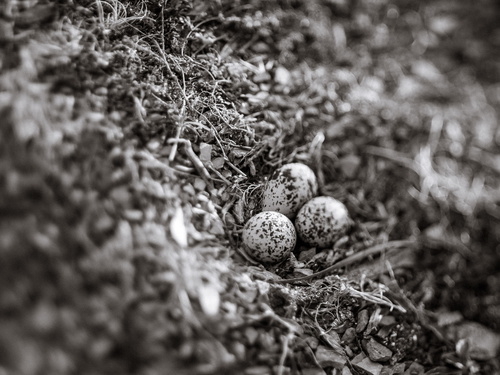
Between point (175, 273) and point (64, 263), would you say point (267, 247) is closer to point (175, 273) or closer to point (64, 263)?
point (175, 273)

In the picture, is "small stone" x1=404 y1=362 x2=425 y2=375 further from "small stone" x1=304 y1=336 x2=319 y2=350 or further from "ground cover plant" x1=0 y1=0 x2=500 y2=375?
"small stone" x1=304 y1=336 x2=319 y2=350

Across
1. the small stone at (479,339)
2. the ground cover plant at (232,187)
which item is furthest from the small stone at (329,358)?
the small stone at (479,339)

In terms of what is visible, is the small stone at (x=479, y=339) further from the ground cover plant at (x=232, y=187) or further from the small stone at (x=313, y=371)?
the small stone at (x=313, y=371)

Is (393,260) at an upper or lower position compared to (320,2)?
lower

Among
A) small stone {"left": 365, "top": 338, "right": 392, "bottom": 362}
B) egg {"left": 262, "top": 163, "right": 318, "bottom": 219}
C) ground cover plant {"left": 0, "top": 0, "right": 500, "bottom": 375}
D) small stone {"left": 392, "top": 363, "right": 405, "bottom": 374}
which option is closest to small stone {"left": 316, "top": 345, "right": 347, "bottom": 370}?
ground cover plant {"left": 0, "top": 0, "right": 500, "bottom": 375}

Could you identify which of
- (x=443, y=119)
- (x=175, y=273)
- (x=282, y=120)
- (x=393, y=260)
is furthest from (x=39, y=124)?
(x=443, y=119)

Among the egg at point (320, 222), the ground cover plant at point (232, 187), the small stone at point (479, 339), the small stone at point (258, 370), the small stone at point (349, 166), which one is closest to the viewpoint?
the ground cover plant at point (232, 187)
